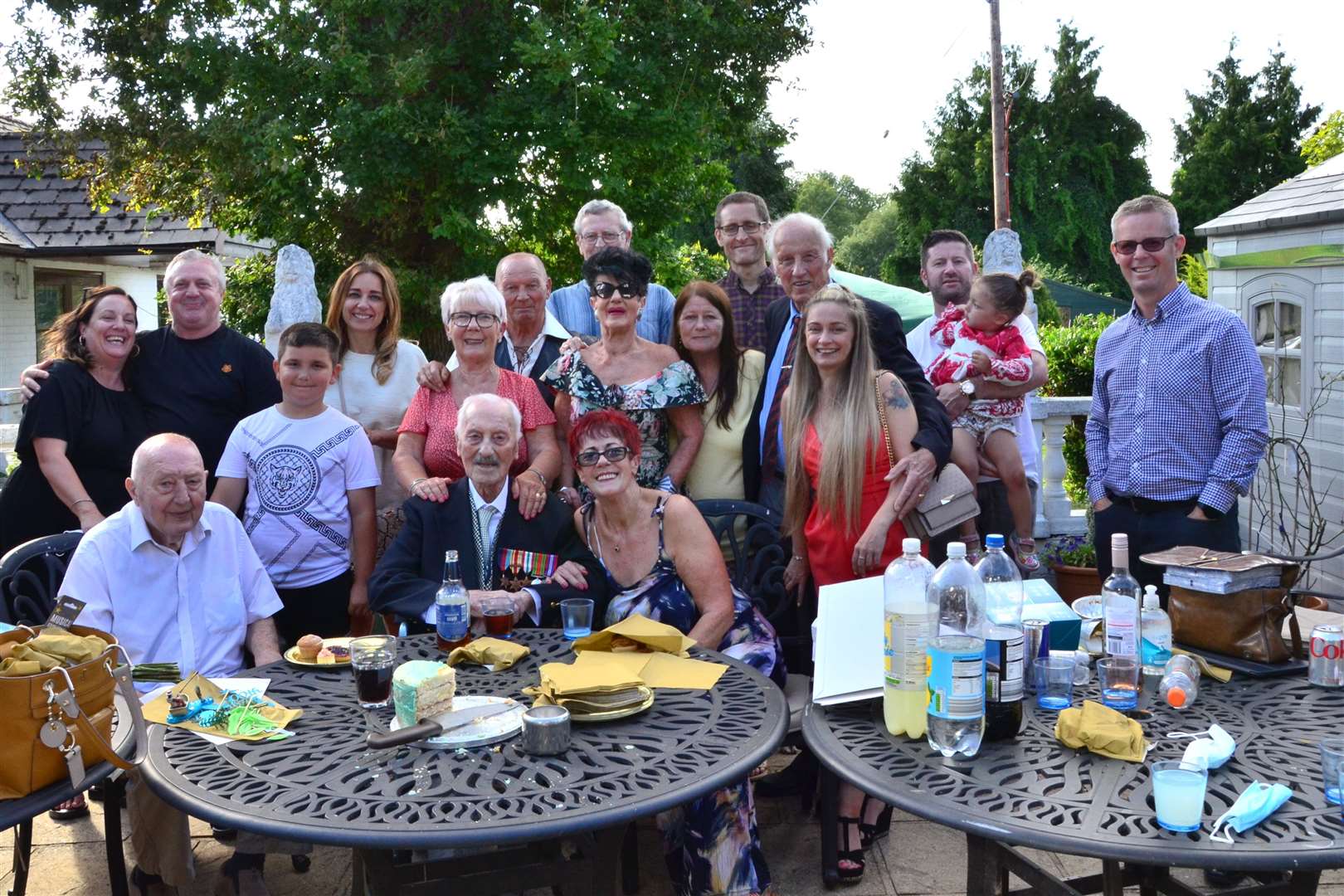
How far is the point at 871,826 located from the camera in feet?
10.6

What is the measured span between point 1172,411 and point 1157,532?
409 millimetres

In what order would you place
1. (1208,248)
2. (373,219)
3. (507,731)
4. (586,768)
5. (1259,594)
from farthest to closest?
(373,219) < (1208,248) < (1259,594) < (507,731) < (586,768)

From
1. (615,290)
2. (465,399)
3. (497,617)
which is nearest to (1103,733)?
(497,617)

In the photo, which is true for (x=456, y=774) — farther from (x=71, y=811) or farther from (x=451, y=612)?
(x=71, y=811)

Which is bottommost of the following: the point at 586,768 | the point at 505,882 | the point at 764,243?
the point at 505,882

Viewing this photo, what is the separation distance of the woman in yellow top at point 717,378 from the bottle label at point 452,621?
1.31 meters

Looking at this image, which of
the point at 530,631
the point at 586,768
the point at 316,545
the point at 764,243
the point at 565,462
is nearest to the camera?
the point at 586,768

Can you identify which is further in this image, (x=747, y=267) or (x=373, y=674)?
(x=747, y=267)

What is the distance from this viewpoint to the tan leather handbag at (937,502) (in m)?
3.48

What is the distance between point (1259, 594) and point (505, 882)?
6.18 feet

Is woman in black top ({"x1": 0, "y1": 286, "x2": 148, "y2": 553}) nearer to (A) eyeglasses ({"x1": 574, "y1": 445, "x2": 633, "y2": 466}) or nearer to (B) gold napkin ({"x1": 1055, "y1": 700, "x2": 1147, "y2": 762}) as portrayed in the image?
(A) eyeglasses ({"x1": 574, "y1": 445, "x2": 633, "y2": 466})

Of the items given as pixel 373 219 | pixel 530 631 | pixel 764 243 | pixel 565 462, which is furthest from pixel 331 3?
pixel 530 631

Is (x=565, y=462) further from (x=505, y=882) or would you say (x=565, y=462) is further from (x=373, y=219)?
(x=373, y=219)

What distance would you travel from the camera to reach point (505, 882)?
7.69ft
